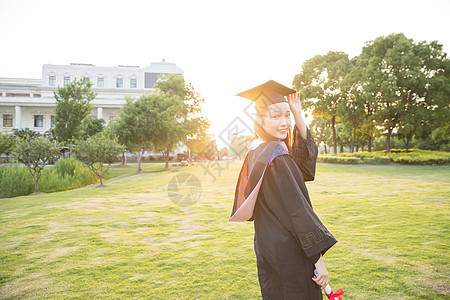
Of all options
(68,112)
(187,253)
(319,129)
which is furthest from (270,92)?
(319,129)

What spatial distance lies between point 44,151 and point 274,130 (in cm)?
1499

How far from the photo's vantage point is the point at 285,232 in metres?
1.75

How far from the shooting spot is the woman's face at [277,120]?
196 cm

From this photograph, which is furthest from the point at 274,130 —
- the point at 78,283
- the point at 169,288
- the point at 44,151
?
the point at 44,151

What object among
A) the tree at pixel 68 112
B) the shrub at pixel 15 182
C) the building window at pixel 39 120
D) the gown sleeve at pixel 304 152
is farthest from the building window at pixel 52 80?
the gown sleeve at pixel 304 152

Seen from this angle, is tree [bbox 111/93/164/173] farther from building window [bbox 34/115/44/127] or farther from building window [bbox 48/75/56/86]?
building window [bbox 48/75/56/86]

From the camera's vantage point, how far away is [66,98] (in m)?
21.7

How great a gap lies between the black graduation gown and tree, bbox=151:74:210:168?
26.0 metres

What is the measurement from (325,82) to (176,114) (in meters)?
18.0

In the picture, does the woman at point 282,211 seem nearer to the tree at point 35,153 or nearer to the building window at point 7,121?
the tree at point 35,153

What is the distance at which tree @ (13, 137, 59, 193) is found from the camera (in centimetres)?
1317

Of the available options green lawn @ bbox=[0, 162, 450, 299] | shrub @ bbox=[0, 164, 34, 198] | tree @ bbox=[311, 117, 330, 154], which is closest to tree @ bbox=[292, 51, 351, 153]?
tree @ bbox=[311, 117, 330, 154]

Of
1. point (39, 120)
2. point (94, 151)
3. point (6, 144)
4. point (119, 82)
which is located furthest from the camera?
point (119, 82)

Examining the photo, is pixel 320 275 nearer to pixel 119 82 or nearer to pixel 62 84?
pixel 119 82
